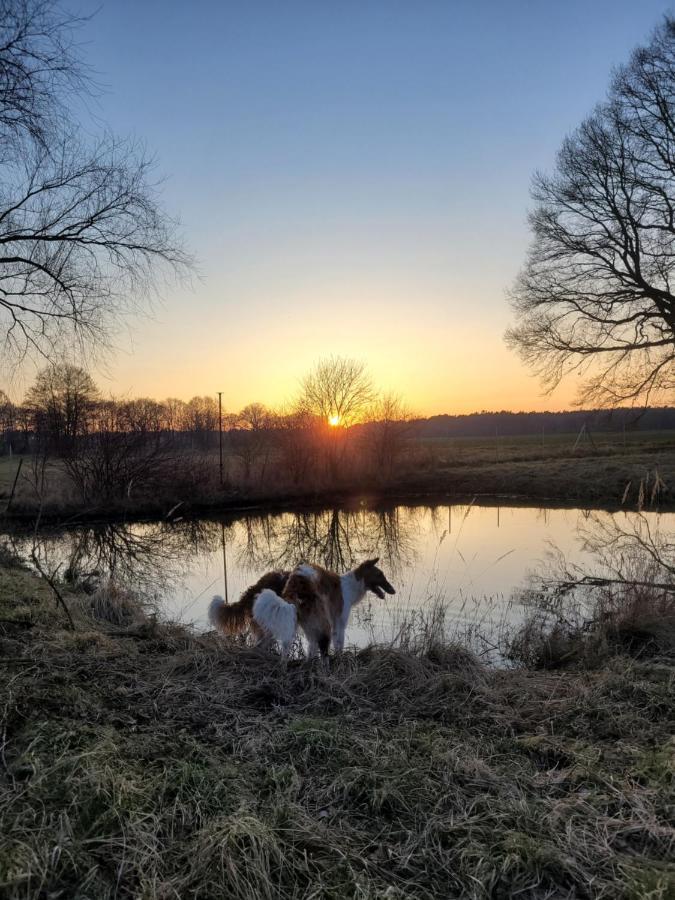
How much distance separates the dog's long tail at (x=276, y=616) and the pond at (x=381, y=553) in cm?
185

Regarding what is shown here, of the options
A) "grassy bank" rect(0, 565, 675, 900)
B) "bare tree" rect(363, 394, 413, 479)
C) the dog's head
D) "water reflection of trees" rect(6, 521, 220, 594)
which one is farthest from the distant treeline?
"grassy bank" rect(0, 565, 675, 900)

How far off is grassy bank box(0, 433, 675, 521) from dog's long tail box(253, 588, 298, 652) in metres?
16.8

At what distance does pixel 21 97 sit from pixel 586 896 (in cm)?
755

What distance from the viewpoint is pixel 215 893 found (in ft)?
6.89

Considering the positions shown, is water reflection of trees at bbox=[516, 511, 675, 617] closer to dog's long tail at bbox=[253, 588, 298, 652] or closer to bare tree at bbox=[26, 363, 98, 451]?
dog's long tail at bbox=[253, 588, 298, 652]

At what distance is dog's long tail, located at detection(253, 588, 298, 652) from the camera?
209 inches

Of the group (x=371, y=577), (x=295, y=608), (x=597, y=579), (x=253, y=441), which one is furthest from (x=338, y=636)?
(x=253, y=441)

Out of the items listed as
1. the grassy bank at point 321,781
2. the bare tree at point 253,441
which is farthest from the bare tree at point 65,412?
the grassy bank at point 321,781

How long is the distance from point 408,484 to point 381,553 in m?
15.7

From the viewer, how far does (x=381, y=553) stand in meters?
14.3

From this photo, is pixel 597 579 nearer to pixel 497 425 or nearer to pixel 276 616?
pixel 276 616

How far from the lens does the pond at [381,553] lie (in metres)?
8.90

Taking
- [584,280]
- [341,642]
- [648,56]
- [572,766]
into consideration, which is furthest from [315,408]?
[572,766]

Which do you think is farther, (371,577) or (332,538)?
(332,538)
